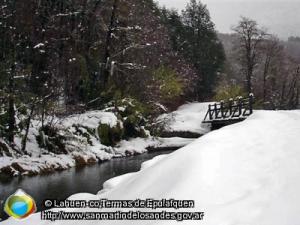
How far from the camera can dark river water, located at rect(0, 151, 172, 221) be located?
1291 cm

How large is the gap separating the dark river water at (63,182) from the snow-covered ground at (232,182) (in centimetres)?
498

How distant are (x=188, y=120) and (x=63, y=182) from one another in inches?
978

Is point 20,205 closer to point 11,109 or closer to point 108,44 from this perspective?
point 11,109

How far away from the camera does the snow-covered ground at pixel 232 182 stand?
459 cm

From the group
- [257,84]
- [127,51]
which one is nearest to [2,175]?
[127,51]

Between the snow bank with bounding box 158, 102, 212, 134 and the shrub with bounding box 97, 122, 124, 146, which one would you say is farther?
the snow bank with bounding box 158, 102, 212, 134

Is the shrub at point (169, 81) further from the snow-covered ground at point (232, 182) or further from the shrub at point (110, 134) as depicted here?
the snow-covered ground at point (232, 182)

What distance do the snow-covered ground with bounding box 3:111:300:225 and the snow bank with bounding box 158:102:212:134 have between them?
24.4m

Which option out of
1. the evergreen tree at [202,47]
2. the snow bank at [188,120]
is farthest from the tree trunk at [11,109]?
the evergreen tree at [202,47]

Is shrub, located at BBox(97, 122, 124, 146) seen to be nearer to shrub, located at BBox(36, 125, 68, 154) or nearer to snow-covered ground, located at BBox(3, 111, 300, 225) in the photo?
shrub, located at BBox(36, 125, 68, 154)

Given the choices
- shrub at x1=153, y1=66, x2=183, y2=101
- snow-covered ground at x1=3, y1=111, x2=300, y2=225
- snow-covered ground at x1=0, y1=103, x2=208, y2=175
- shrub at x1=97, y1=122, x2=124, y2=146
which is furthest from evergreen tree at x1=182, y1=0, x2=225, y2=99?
snow-covered ground at x1=3, y1=111, x2=300, y2=225

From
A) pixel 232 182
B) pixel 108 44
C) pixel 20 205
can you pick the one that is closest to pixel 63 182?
pixel 20 205

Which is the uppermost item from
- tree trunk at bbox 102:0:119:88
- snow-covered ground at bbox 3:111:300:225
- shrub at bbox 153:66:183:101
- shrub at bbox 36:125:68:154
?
tree trunk at bbox 102:0:119:88

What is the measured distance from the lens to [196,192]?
5.28 m
